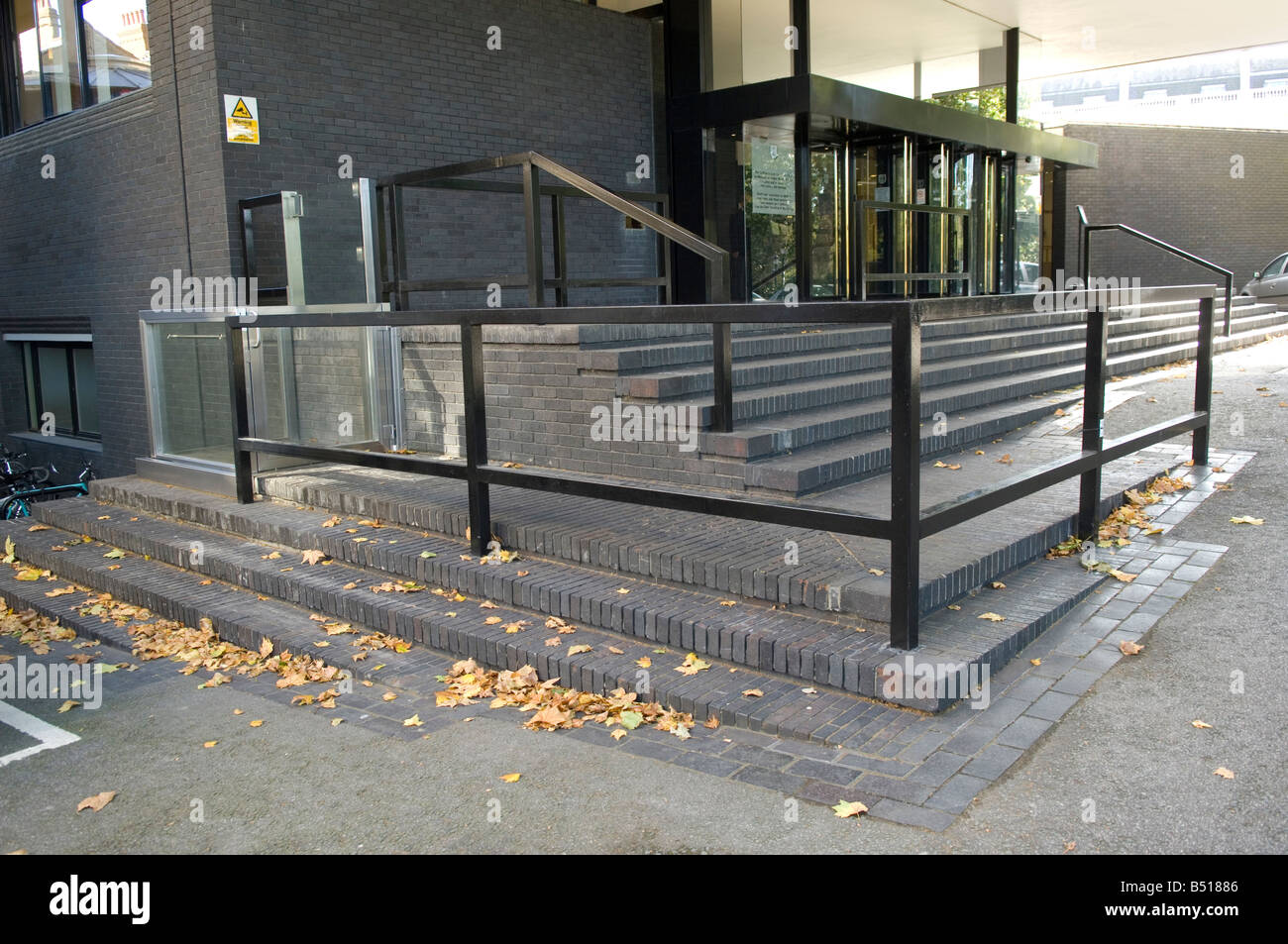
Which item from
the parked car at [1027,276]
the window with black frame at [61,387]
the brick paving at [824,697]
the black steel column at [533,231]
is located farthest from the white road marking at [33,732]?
the parked car at [1027,276]

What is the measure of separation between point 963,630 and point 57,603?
547 centimetres

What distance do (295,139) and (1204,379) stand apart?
24.3ft

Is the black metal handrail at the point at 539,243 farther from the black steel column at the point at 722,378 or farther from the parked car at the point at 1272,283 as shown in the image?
the parked car at the point at 1272,283

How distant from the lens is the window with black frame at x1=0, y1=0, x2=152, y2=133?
1024 cm

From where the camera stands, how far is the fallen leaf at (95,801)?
3771 millimetres

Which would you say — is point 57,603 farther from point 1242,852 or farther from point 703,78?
point 703,78

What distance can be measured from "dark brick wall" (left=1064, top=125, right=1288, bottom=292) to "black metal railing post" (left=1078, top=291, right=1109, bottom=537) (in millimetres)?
21044

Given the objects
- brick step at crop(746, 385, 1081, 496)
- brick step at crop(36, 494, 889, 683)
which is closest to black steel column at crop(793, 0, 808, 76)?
brick step at crop(746, 385, 1081, 496)

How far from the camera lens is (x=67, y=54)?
38.6 ft

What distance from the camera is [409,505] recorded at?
6.48 m

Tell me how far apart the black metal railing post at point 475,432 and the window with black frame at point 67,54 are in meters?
5.98

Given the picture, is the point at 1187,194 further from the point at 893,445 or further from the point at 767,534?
the point at 893,445

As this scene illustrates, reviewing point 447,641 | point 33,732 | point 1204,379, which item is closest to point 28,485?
point 33,732

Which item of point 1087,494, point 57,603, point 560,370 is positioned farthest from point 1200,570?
point 57,603
